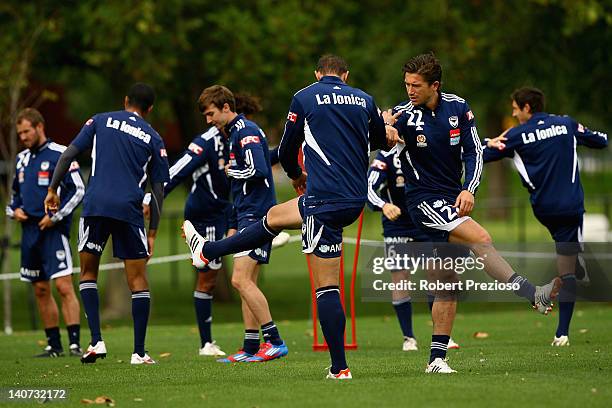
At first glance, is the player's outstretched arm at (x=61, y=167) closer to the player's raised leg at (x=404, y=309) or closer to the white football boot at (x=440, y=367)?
the white football boot at (x=440, y=367)

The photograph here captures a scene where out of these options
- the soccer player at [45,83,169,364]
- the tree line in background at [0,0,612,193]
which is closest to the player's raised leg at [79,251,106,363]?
the soccer player at [45,83,169,364]

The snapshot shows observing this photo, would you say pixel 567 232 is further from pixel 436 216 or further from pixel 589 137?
pixel 436 216

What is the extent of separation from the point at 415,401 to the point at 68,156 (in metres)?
4.19

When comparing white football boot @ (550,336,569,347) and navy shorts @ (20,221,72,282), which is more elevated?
navy shorts @ (20,221,72,282)

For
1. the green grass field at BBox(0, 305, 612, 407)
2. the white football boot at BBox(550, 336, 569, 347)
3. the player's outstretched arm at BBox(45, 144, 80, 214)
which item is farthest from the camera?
the white football boot at BBox(550, 336, 569, 347)

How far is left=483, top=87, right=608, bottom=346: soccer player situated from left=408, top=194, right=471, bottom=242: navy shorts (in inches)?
101

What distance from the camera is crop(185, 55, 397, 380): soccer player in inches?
324

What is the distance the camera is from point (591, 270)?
49.2 feet

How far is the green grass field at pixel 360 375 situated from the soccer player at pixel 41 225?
65 cm

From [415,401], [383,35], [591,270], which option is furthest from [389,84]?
[415,401]

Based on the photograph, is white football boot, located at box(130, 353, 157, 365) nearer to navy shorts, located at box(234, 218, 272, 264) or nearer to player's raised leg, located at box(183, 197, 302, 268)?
navy shorts, located at box(234, 218, 272, 264)

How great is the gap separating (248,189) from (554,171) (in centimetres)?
299

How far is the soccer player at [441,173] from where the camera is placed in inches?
340

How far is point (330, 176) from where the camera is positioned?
8266 mm
